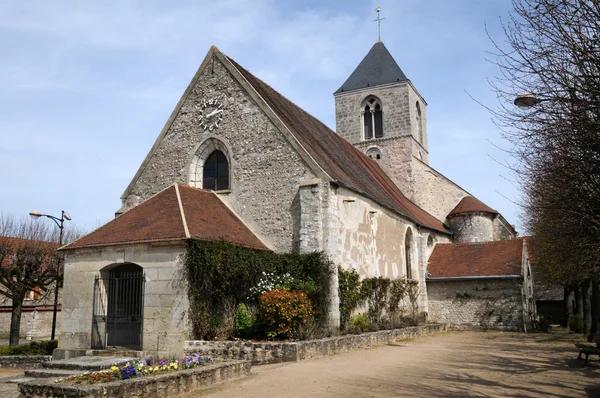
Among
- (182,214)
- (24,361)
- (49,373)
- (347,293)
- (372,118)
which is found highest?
(372,118)

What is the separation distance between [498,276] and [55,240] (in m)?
20.6

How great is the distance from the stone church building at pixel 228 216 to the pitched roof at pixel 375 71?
7.24m

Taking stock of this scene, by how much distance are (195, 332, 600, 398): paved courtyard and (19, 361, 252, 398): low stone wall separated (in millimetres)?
257

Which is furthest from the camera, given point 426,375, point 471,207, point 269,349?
point 471,207

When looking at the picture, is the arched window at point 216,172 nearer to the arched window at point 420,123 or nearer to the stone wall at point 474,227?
the stone wall at point 474,227

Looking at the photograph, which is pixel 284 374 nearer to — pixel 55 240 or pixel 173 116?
pixel 173 116

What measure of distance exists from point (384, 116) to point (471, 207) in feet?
23.7

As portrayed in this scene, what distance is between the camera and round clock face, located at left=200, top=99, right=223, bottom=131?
1755cm

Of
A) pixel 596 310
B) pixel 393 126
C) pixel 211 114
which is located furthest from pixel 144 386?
pixel 393 126

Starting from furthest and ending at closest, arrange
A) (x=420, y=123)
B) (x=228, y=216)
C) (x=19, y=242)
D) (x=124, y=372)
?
(x=420, y=123)
(x=19, y=242)
(x=228, y=216)
(x=124, y=372)

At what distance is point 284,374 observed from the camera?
32.7 feet

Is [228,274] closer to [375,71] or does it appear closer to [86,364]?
[86,364]

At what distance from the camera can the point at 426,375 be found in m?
9.76

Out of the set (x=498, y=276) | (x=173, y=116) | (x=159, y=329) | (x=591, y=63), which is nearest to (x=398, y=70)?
(x=498, y=276)
